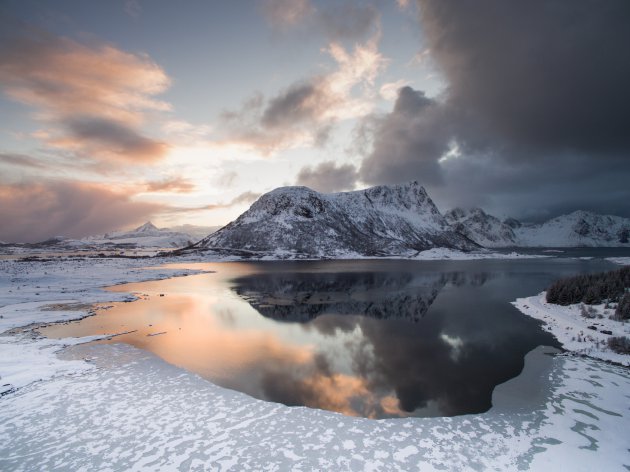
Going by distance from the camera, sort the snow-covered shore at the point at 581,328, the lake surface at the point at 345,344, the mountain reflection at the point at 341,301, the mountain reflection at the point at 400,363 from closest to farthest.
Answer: the mountain reflection at the point at 400,363 → the lake surface at the point at 345,344 → the snow-covered shore at the point at 581,328 → the mountain reflection at the point at 341,301

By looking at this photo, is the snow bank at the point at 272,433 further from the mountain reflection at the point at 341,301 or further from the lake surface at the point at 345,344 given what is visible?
the mountain reflection at the point at 341,301

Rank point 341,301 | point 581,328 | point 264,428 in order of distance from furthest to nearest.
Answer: point 341,301
point 581,328
point 264,428

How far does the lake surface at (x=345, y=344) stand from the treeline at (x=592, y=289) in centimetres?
644

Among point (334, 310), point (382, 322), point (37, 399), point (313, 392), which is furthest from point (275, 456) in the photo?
point (334, 310)

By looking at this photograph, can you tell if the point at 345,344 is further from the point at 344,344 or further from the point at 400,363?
the point at 400,363

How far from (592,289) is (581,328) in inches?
503

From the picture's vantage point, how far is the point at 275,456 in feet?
37.0

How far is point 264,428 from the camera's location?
13.1 metres

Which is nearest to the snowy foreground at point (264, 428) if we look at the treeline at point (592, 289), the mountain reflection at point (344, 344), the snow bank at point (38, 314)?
the snow bank at point (38, 314)

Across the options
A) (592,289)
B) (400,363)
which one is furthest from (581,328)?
(400,363)

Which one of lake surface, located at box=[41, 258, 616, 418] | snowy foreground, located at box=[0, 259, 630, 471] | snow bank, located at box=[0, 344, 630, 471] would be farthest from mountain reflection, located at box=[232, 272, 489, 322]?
snow bank, located at box=[0, 344, 630, 471]

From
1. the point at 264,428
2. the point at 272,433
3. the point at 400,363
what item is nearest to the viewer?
the point at 272,433

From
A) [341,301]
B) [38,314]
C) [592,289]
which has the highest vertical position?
[592,289]

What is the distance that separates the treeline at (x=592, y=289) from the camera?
36500 millimetres
